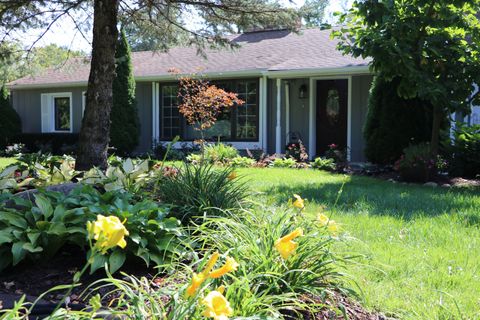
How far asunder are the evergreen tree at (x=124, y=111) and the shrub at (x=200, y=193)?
1077cm

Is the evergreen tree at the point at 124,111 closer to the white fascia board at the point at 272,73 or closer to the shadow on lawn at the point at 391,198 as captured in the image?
the white fascia board at the point at 272,73

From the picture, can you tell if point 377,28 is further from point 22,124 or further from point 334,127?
point 22,124

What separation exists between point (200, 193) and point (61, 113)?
1608cm

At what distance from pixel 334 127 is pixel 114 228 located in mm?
12461

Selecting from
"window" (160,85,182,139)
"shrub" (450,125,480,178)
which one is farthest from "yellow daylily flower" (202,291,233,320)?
"window" (160,85,182,139)

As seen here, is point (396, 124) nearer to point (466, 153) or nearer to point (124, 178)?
point (466, 153)

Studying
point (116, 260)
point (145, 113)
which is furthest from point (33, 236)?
point (145, 113)

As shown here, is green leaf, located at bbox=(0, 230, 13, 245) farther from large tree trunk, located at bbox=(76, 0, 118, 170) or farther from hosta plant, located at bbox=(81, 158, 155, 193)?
large tree trunk, located at bbox=(76, 0, 118, 170)

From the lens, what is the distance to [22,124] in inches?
749

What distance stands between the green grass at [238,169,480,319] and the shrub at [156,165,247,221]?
339mm

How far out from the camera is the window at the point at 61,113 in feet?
60.7

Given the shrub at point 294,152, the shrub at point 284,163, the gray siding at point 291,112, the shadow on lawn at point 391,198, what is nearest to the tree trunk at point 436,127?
the shadow on lawn at point 391,198

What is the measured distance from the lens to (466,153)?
9.19 meters

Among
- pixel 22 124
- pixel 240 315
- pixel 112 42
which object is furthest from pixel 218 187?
pixel 22 124
